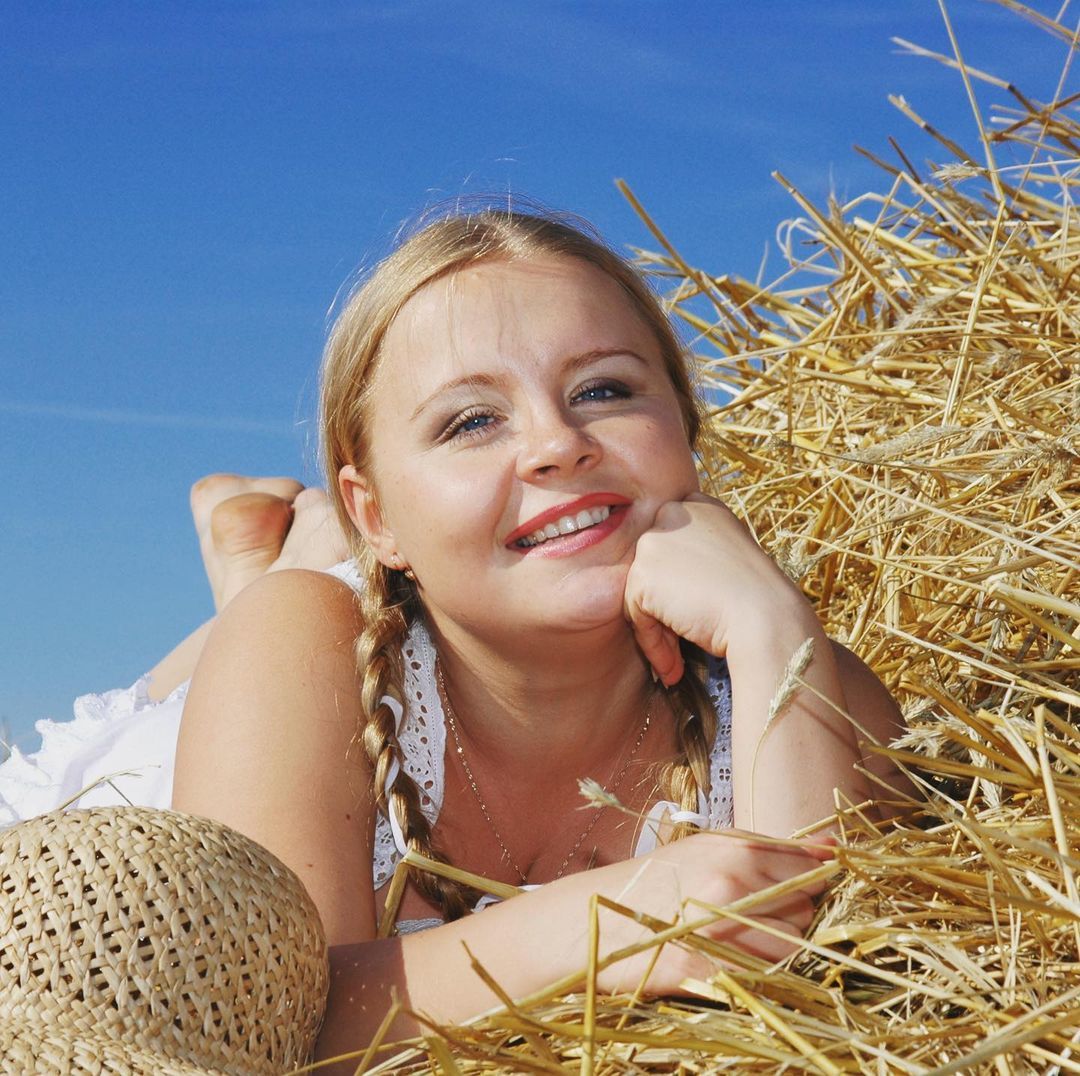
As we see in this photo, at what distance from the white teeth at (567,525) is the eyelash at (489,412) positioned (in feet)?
0.56

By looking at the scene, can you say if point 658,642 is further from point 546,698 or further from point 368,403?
point 368,403

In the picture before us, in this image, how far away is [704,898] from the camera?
146cm

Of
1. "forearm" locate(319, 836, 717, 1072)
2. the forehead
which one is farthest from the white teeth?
"forearm" locate(319, 836, 717, 1072)

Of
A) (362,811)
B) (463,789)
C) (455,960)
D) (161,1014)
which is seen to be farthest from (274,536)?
(161,1014)

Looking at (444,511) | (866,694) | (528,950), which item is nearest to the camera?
(528,950)

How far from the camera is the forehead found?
2.09 metres

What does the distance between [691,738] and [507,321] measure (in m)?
0.81

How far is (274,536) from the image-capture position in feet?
13.0

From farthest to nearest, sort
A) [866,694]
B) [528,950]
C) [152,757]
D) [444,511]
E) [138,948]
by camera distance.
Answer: [152,757] < [866,694] < [444,511] < [528,950] < [138,948]

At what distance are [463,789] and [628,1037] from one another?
1.20 metres

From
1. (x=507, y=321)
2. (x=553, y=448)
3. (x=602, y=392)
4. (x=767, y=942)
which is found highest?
(x=507, y=321)

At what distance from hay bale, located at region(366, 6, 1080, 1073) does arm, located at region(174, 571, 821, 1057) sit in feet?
0.26

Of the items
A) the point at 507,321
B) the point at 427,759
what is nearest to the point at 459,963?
the point at 427,759

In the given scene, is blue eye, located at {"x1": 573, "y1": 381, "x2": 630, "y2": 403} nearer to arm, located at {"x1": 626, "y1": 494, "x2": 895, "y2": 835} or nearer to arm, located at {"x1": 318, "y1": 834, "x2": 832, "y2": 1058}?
arm, located at {"x1": 626, "y1": 494, "x2": 895, "y2": 835}
